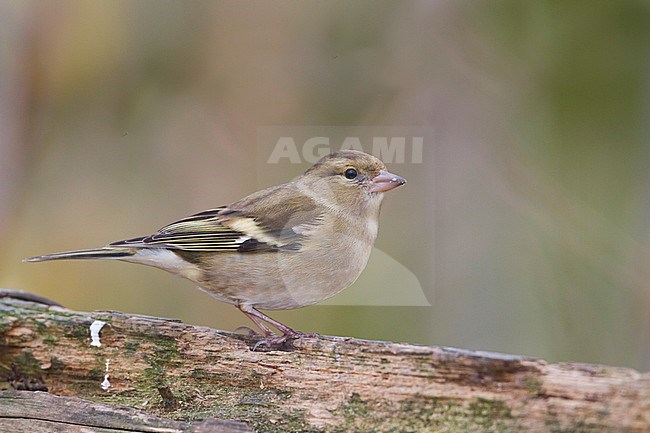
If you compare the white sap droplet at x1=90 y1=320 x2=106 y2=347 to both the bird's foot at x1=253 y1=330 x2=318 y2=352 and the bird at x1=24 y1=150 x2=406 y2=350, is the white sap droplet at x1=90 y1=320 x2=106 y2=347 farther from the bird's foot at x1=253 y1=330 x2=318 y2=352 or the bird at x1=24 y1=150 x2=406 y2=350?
the bird's foot at x1=253 y1=330 x2=318 y2=352

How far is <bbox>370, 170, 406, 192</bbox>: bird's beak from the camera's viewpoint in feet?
8.48

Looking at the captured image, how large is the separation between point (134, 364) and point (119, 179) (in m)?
1.36

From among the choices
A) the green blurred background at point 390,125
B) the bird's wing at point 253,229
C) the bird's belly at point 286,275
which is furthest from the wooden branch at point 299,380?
the green blurred background at point 390,125

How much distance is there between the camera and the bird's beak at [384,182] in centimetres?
258

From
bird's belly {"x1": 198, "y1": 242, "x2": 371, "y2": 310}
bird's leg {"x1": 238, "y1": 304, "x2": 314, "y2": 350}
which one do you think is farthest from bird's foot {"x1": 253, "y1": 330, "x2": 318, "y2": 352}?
bird's belly {"x1": 198, "y1": 242, "x2": 371, "y2": 310}

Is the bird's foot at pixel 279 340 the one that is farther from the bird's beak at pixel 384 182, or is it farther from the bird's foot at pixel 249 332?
the bird's beak at pixel 384 182

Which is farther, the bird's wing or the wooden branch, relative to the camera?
the bird's wing

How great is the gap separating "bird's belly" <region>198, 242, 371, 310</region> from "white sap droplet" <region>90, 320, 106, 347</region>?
365mm

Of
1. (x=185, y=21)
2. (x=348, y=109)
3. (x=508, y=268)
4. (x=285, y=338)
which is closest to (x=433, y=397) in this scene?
(x=285, y=338)

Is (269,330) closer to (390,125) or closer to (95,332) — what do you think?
(95,332)

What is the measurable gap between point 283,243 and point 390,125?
75 cm

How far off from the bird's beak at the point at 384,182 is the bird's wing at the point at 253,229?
0.21 metres


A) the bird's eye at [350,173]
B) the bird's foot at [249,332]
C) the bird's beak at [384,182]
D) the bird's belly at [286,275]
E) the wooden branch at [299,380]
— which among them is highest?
the bird's eye at [350,173]

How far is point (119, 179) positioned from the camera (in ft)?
12.3
